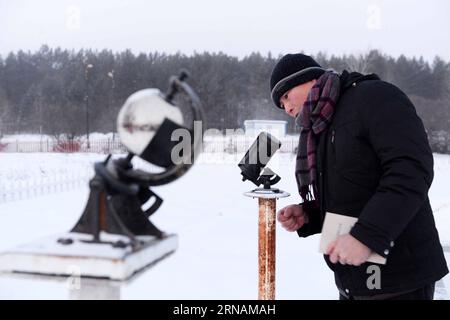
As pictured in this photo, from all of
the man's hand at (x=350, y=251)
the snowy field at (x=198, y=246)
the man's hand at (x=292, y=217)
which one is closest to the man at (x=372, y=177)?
the man's hand at (x=350, y=251)

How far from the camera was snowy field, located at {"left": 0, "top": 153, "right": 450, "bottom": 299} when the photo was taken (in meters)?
4.06

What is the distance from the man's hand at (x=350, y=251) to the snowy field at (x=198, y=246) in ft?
2.30

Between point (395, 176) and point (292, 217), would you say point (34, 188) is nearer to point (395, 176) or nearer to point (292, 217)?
point (292, 217)

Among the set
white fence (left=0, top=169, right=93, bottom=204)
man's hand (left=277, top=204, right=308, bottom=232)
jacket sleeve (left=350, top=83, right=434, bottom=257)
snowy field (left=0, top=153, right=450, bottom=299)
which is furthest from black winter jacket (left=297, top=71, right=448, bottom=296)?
white fence (left=0, top=169, right=93, bottom=204)

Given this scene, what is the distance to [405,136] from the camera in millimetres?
1649

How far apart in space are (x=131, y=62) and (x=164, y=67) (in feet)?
13.8

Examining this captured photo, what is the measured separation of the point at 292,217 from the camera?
7.83ft

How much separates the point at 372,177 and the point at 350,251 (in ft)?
1.24

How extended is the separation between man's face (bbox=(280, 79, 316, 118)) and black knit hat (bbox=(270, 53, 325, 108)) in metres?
0.02

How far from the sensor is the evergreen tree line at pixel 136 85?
138 ft

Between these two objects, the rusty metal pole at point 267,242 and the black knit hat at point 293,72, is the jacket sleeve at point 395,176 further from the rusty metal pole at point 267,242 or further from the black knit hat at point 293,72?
the rusty metal pole at point 267,242

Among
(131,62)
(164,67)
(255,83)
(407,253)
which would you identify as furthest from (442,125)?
(407,253)
